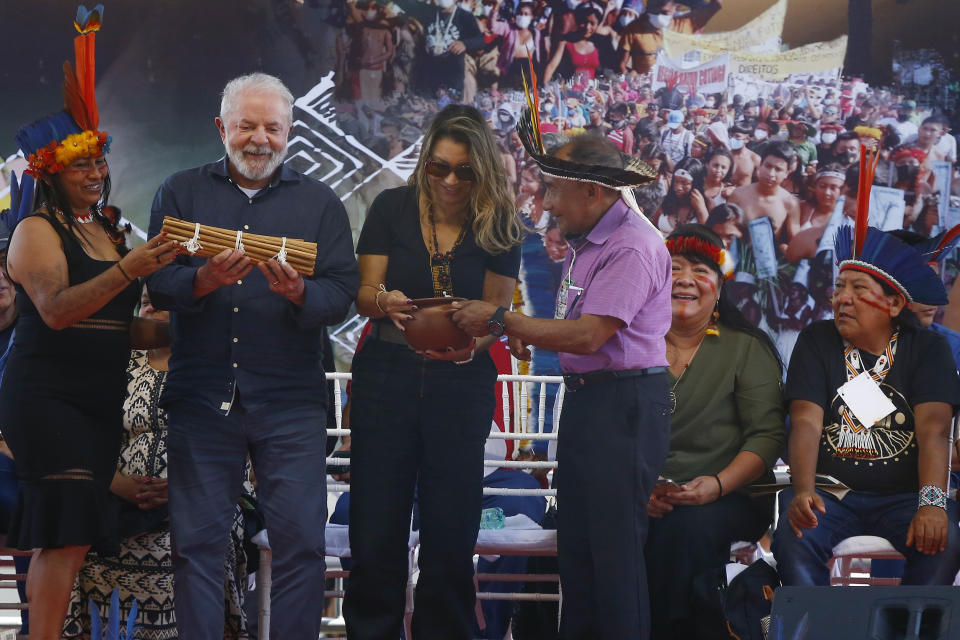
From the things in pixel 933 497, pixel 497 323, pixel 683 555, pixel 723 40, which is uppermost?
pixel 723 40

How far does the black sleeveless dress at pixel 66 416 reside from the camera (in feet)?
9.32

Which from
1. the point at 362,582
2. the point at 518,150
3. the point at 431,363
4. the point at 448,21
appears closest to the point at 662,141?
the point at 518,150

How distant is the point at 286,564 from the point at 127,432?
101cm

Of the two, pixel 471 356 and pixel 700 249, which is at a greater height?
pixel 700 249

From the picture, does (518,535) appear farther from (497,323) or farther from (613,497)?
(497,323)

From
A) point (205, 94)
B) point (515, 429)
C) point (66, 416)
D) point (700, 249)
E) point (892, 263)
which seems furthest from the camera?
point (205, 94)

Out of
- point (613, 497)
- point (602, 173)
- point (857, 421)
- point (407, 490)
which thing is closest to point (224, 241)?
point (407, 490)

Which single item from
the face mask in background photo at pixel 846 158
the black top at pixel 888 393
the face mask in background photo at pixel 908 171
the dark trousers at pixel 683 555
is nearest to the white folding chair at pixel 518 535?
the dark trousers at pixel 683 555

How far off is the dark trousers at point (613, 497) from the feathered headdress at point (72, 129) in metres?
1.64

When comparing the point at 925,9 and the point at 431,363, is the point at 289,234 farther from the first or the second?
the point at 925,9

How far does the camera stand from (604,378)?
273 centimetres

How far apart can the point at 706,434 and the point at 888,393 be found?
0.62 meters

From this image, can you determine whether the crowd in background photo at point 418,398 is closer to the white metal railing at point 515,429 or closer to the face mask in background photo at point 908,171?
the white metal railing at point 515,429

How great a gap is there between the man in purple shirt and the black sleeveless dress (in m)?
1.07
